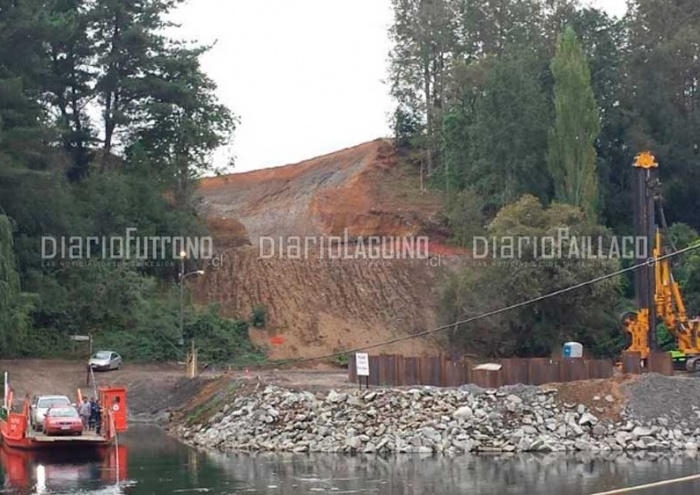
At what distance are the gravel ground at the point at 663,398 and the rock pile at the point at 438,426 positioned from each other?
425 millimetres

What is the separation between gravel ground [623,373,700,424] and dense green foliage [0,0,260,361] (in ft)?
93.6

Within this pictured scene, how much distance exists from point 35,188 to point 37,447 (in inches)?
1023

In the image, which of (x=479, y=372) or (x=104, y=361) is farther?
(x=104, y=361)

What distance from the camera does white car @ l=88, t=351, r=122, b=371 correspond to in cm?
5916

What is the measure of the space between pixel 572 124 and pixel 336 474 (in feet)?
134

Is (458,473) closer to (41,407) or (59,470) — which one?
(59,470)

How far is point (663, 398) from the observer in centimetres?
4100

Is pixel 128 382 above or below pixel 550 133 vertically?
below

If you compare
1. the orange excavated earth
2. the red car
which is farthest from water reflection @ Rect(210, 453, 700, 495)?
the orange excavated earth

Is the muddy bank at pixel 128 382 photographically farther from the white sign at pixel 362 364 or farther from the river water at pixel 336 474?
the river water at pixel 336 474

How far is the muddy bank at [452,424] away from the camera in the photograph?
1544 inches

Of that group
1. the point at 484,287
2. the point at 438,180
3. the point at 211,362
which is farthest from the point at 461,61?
the point at 211,362

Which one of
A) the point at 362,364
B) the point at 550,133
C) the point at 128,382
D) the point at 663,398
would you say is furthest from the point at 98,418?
the point at 550,133

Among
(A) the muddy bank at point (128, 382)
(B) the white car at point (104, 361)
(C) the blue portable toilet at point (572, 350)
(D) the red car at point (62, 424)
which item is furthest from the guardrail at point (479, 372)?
(B) the white car at point (104, 361)
